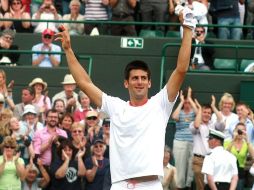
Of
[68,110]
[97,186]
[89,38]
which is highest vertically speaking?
[89,38]

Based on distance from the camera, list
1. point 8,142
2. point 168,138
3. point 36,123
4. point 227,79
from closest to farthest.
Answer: point 8,142 < point 36,123 < point 168,138 < point 227,79

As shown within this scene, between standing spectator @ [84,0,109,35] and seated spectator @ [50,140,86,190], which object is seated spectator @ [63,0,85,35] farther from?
seated spectator @ [50,140,86,190]

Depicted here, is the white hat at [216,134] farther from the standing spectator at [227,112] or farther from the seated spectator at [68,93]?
the seated spectator at [68,93]

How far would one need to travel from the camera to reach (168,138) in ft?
57.4

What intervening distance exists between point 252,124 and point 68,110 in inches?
115

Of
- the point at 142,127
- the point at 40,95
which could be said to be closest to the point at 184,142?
the point at 40,95

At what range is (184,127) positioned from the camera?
1670 centimetres

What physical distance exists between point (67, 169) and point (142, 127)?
22.9 ft

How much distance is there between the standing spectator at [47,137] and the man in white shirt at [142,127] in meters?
7.06

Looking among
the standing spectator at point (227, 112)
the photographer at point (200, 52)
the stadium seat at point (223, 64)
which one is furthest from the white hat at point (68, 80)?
the stadium seat at point (223, 64)

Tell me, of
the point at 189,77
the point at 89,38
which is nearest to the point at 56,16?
the point at 89,38

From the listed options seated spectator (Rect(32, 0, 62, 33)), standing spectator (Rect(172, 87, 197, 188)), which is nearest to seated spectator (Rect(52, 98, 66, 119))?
standing spectator (Rect(172, 87, 197, 188))

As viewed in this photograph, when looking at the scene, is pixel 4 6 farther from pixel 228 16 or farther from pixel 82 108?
pixel 228 16

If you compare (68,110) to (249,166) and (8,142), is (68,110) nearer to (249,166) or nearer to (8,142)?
(8,142)
